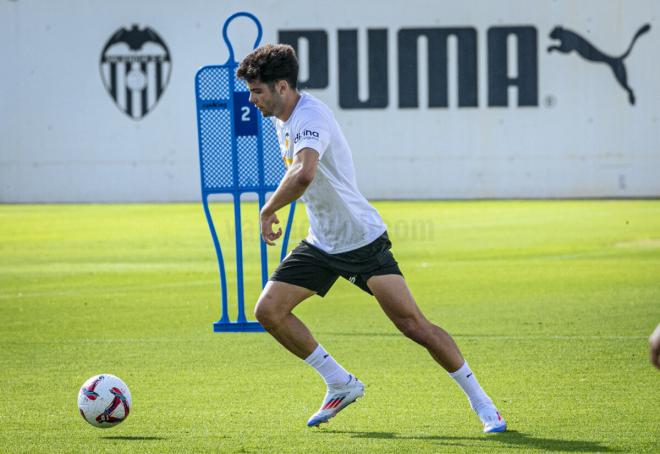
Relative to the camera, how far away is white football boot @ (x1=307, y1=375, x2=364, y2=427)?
6.48 m

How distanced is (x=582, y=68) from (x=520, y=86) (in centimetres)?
136

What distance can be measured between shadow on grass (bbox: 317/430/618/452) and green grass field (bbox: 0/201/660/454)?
1 centimetres

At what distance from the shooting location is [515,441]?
19.9 ft

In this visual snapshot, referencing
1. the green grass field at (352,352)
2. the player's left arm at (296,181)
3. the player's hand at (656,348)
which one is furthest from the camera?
the green grass field at (352,352)

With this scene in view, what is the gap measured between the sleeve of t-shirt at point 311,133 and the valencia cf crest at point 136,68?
20.5 m

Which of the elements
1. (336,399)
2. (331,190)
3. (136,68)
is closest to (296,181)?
(331,190)

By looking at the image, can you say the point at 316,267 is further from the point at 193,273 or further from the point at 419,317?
the point at 193,273

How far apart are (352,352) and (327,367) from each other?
2779mm

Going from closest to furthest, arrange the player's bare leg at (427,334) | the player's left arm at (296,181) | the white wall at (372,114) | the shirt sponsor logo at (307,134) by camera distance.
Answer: the player's left arm at (296,181) → the shirt sponsor logo at (307,134) → the player's bare leg at (427,334) → the white wall at (372,114)

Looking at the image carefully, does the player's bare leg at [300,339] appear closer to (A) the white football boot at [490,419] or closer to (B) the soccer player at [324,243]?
(B) the soccer player at [324,243]

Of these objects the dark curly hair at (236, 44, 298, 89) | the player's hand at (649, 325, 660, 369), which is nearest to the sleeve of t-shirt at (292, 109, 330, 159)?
the dark curly hair at (236, 44, 298, 89)

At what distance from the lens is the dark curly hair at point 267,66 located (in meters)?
6.14

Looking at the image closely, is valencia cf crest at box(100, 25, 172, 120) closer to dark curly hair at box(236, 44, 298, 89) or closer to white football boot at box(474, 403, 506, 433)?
dark curly hair at box(236, 44, 298, 89)

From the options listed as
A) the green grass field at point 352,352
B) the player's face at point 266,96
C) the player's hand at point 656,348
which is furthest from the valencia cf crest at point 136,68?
the player's hand at point 656,348
